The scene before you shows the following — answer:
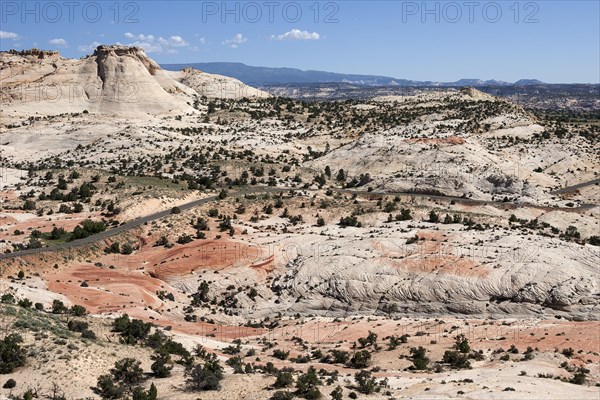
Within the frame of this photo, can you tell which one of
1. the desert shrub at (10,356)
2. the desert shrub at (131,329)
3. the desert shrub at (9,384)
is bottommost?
the desert shrub at (131,329)

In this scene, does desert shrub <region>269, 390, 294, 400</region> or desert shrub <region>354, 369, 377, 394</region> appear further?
desert shrub <region>354, 369, 377, 394</region>

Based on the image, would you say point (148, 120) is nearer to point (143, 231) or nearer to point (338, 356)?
point (143, 231)

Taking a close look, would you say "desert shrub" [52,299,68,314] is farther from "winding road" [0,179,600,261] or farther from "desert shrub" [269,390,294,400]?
"desert shrub" [269,390,294,400]

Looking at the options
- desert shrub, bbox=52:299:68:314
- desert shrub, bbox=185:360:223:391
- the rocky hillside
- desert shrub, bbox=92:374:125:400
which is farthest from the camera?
the rocky hillside

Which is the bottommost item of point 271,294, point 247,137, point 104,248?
point 271,294

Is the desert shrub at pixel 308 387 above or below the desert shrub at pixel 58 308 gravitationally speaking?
below

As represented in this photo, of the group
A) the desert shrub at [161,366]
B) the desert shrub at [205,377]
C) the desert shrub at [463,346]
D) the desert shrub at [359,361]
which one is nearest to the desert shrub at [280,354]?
the desert shrub at [359,361]

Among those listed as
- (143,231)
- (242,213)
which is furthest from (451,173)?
(143,231)

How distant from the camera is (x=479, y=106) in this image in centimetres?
12694

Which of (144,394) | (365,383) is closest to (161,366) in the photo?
(144,394)

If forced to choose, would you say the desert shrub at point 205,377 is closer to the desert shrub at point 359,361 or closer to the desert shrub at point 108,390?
the desert shrub at point 108,390

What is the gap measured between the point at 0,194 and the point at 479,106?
92972mm

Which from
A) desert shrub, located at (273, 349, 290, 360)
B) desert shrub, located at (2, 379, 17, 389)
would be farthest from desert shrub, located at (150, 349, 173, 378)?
desert shrub, located at (273, 349, 290, 360)

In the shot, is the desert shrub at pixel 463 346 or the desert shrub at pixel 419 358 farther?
the desert shrub at pixel 463 346
